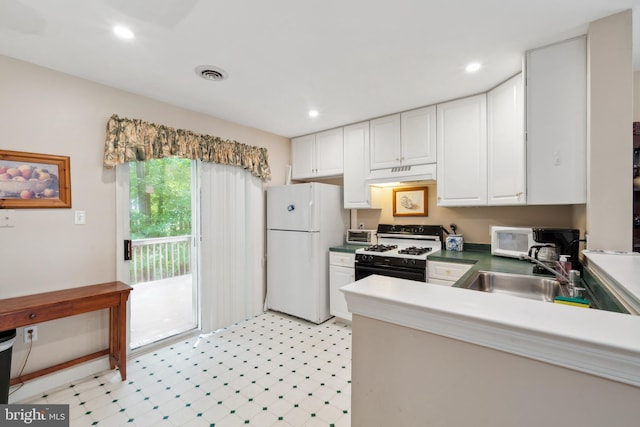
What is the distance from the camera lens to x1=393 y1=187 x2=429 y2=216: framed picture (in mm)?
3324

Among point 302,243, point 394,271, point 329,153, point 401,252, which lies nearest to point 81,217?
point 302,243

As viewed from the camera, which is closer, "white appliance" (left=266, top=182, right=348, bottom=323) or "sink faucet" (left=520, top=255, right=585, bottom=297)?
"sink faucet" (left=520, top=255, right=585, bottom=297)

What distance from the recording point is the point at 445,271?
258cm

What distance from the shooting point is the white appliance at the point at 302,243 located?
11.0 ft

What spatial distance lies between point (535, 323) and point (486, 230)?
257cm

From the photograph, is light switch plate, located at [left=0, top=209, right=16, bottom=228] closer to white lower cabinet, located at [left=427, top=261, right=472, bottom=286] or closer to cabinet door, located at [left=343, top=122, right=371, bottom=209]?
cabinet door, located at [left=343, top=122, right=371, bottom=209]

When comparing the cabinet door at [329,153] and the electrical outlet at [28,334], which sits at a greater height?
the cabinet door at [329,153]

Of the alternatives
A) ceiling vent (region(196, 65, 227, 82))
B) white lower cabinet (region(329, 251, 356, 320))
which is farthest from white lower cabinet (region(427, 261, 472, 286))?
ceiling vent (region(196, 65, 227, 82))

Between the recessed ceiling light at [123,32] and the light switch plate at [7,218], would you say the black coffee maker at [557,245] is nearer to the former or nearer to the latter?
the recessed ceiling light at [123,32]

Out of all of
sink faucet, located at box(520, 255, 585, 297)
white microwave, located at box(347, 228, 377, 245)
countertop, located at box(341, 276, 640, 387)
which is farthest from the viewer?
white microwave, located at box(347, 228, 377, 245)

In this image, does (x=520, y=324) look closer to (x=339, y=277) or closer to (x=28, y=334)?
(x=339, y=277)

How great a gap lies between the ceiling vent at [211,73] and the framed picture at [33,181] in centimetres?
127

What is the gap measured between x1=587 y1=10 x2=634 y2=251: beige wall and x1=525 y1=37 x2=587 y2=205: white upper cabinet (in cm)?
12

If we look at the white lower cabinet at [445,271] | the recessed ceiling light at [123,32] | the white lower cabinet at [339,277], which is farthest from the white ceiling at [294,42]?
the white lower cabinet at [339,277]
